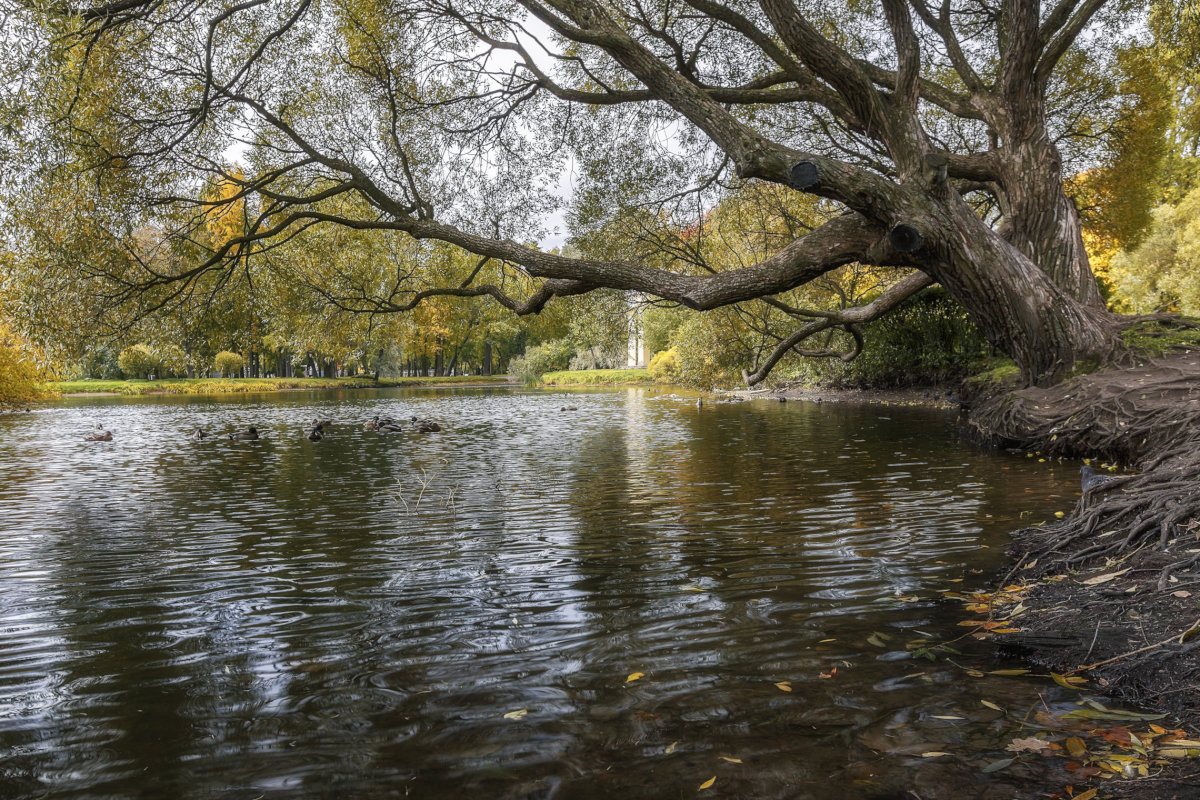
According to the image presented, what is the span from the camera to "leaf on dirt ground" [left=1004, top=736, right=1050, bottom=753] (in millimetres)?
3178

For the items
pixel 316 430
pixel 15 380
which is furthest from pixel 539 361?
pixel 316 430

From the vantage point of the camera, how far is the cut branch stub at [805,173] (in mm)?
10039

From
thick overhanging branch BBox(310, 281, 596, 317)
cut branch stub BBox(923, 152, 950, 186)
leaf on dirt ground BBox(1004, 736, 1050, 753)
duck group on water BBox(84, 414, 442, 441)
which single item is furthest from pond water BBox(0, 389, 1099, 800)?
duck group on water BBox(84, 414, 442, 441)

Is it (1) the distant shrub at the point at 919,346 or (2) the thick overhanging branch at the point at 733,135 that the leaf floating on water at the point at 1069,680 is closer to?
(2) the thick overhanging branch at the point at 733,135

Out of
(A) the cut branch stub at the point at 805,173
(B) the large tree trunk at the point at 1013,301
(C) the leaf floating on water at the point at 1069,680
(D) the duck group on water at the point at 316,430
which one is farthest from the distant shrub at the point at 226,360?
(C) the leaf floating on water at the point at 1069,680

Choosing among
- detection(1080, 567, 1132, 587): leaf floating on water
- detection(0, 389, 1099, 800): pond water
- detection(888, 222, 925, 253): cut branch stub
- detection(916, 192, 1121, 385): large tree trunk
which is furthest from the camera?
detection(916, 192, 1121, 385): large tree trunk

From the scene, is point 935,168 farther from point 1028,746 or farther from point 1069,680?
point 1028,746

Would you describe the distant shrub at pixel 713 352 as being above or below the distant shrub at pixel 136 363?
below

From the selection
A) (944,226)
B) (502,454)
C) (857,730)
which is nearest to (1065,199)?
(944,226)

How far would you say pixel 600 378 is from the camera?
66812 millimetres

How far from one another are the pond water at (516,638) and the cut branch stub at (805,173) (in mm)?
4346

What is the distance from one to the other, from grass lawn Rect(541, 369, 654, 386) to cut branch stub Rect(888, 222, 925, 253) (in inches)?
2053

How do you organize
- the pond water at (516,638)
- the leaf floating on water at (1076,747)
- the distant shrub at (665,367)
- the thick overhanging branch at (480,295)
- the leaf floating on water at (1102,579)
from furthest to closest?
the distant shrub at (665,367) → the thick overhanging branch at (480,295) → the leaf floating on water at (1102,579) → the pond water at (516,638) → the leaf floating on water at (1076,747)

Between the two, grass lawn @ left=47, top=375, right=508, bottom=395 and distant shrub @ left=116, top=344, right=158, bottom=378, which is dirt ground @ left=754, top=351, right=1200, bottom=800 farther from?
distant shrub @ left=116, top=344, right=158, bottom=378
